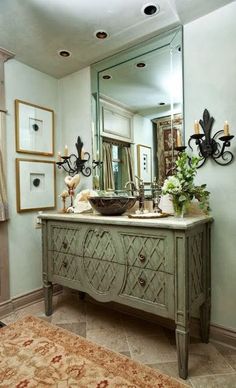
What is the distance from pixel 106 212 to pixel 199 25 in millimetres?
1583

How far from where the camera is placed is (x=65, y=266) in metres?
2.08

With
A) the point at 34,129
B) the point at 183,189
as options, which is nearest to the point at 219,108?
the point at 183,189

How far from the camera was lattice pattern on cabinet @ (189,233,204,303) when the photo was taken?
5.11 feet

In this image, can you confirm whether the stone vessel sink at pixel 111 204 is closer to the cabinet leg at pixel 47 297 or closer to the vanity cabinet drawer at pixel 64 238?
the vanity cabinet drawer at pixel 64 238

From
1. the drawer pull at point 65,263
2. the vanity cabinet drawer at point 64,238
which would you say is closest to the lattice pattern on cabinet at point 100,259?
the vanity cabinet drawer at point 64,238

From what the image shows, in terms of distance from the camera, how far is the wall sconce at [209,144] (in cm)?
173

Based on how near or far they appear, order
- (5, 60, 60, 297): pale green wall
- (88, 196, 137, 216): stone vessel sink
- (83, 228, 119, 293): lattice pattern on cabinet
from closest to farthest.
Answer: (83, 228, 119, 293): lattice pattern on cabinet → (88, 196, 137, 216): stone vessel sink → (5, 60, 60, 297): pale green wall

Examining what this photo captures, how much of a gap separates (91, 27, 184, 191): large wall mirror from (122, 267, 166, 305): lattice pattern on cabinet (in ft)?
2.69

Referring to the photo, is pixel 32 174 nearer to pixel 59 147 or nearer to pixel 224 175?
pixel 59 147

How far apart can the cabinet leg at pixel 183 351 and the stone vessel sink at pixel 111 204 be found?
911 millimetres

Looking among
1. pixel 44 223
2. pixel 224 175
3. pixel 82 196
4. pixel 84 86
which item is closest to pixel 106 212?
pixel 82 196

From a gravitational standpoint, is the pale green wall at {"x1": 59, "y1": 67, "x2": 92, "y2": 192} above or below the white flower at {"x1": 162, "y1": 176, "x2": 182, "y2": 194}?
above

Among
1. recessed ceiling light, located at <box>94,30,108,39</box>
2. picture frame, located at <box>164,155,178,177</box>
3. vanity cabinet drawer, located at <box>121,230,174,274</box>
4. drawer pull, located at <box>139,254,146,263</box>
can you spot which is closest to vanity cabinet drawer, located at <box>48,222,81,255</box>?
vanity cabinet drawer, located at <box>121,230,174,274</box>

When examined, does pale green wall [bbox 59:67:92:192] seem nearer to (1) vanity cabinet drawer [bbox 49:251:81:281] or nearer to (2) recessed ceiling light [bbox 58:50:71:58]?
(2) recessed ceiling light [bbox 58:50:71:58]
